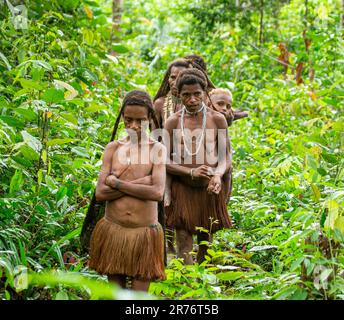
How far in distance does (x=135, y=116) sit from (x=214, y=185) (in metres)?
1.21

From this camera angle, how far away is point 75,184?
17.9 ft

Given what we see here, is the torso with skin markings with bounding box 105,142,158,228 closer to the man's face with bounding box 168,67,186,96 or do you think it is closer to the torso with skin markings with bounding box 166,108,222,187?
the torso with skin markings with bounding box 166,108,222,187

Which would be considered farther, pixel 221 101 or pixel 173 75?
pixel 221 101

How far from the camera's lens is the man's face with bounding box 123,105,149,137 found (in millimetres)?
4340

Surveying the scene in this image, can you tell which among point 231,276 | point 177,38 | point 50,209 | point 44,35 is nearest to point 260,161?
point 44,35

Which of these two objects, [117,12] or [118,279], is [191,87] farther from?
[117,12]

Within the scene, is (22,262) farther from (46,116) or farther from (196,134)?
(196,134)

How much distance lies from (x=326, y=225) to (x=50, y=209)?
2102 millimetres

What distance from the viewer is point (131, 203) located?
4.31 meters

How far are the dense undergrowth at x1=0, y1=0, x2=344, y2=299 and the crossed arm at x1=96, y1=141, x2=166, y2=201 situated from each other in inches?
18.4

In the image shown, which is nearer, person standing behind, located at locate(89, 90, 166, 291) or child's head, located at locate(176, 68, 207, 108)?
person standing behind, located at locate(89, 90, 166, 291)

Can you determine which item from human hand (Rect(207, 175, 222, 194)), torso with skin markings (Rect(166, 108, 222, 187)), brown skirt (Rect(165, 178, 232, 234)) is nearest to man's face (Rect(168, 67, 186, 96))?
torso with skin markings (Rect(166, 108, 222, 187))

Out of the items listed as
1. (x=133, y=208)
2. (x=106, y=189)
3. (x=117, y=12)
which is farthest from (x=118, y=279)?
(x=117, y=12)

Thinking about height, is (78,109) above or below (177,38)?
below
